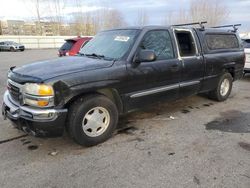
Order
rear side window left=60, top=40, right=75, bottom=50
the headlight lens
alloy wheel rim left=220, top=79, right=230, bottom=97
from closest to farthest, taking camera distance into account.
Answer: the headlight lens
alloy wheel rim left=220, top=79, right=230, bottom=97
rear side window left=60, top=40, right=75, bottom=50

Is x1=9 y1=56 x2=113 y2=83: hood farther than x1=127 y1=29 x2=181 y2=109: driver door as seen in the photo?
No

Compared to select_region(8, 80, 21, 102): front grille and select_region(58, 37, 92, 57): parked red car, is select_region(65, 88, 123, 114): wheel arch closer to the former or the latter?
select_region(8, 80, 21, 102): front grille

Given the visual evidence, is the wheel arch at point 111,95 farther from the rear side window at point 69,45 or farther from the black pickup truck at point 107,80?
the rear side window at point 69,45

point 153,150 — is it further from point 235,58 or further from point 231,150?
point 235,58

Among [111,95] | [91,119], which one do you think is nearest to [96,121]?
[91,119]

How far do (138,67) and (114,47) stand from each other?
601 millimetres

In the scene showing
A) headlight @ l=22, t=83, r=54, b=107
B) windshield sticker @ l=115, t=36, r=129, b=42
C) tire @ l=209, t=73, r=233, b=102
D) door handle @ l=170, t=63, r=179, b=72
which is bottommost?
tire @ l=209, t=73, r=233, b=102

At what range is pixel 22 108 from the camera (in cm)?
377

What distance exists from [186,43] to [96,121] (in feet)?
8.81

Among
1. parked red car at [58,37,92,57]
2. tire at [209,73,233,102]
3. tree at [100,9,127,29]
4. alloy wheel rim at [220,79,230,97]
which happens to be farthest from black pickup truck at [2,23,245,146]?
tree at [100,9,127,29]

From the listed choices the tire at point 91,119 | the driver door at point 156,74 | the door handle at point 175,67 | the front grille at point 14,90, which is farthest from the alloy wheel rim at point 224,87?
the front grille at point 14,90

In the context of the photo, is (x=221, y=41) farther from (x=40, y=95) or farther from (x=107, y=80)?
(x=40, y=95)

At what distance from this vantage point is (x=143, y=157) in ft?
12.4

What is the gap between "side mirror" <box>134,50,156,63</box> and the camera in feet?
14.3
